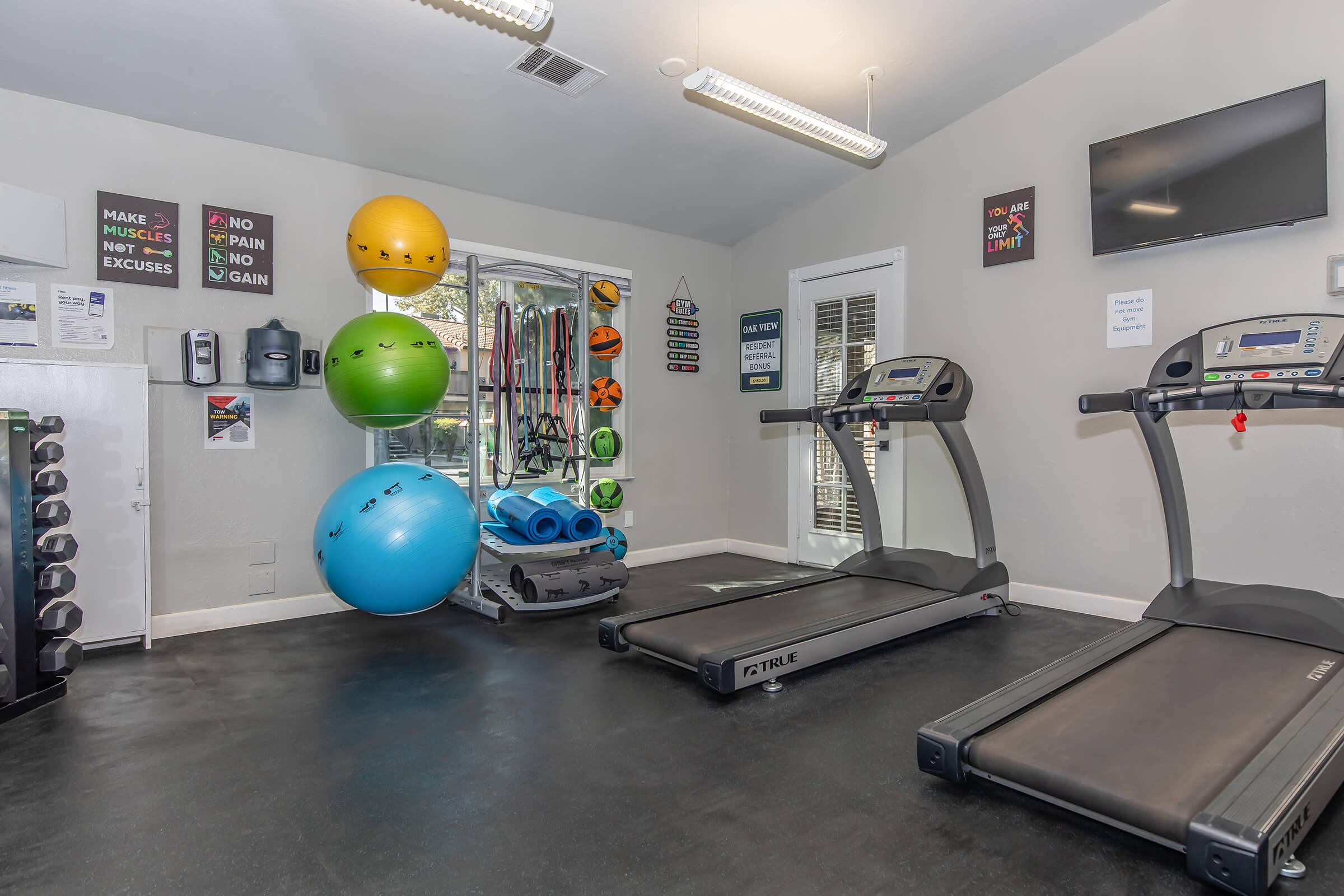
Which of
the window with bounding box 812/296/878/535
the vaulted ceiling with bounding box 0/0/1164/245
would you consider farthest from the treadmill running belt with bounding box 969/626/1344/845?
the vaulted ceiling with bounding box 0/0/1164/245

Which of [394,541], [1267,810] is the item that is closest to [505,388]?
[394,541]

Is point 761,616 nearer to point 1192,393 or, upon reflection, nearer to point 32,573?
point 1192,393

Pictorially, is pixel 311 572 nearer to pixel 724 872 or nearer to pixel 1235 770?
pixel 724 872

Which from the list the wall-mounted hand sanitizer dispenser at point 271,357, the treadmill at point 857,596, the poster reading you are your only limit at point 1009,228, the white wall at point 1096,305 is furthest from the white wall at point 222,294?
the poster reading you are your only limit at point 1009,228

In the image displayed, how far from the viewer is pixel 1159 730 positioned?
2141mm

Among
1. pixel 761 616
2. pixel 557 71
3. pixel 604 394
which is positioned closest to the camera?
pixel 761 616

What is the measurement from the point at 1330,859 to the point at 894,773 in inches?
41.7

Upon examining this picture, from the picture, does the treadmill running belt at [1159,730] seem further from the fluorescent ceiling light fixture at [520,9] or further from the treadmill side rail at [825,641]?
the fluorescent ceiling light fixture at [520,9]

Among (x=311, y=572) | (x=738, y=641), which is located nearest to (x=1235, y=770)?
(x=738, y=641)

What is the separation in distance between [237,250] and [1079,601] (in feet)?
17.2

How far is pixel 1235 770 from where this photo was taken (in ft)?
6.22

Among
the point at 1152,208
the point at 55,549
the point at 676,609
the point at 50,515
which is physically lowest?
the point at 676,609

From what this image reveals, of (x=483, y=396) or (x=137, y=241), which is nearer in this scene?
(x=137, y=241)

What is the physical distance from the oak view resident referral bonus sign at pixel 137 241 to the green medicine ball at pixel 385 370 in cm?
101
